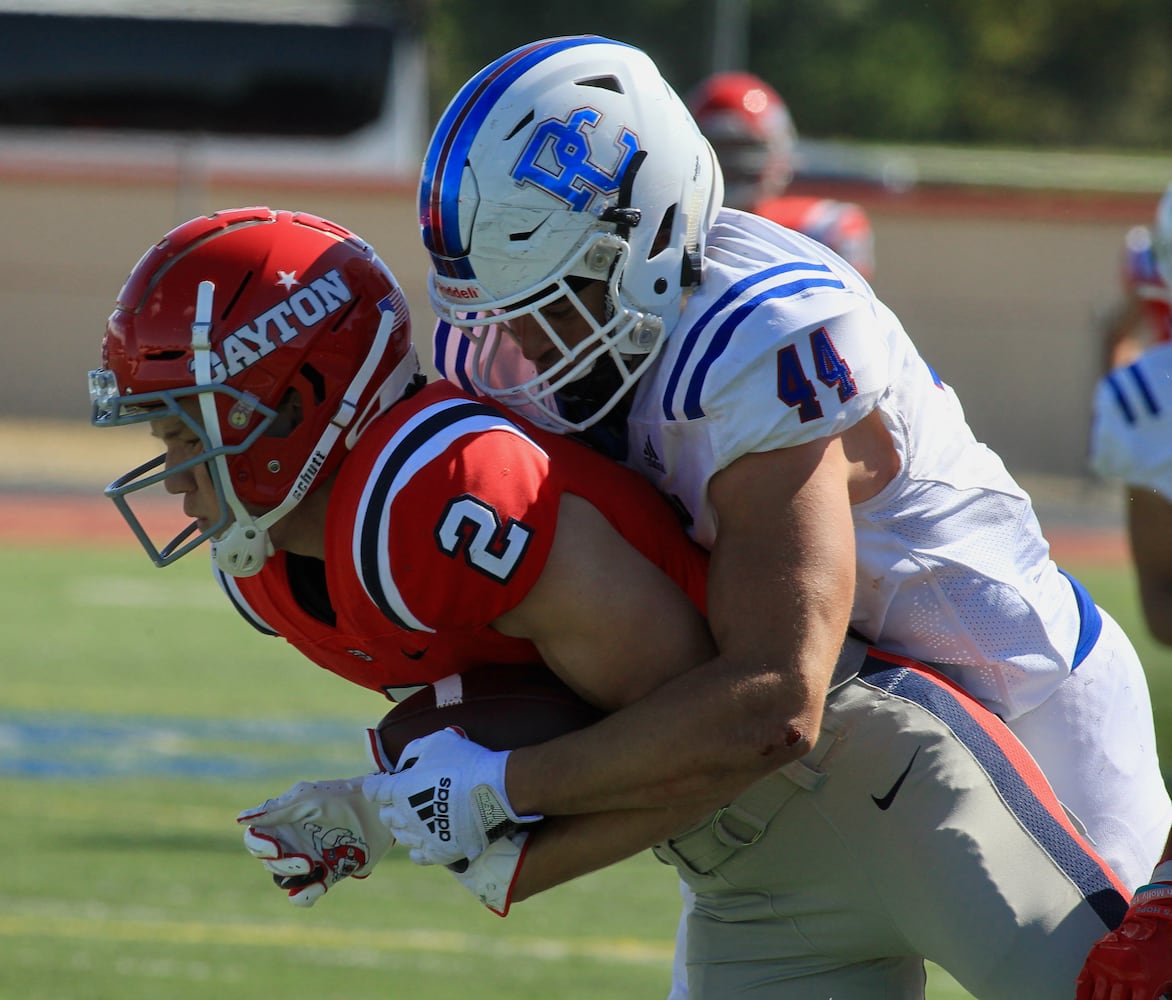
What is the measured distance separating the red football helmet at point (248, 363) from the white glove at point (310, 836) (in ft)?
1.13

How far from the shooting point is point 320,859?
2600mm

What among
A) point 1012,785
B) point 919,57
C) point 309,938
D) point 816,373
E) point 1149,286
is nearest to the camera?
point 816,373

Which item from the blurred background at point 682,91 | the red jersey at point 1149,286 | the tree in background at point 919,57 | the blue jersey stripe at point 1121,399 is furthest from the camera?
the tree in background at point 919,57

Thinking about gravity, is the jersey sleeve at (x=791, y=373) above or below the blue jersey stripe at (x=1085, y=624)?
above

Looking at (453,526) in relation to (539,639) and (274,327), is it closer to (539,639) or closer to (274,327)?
(539,639)

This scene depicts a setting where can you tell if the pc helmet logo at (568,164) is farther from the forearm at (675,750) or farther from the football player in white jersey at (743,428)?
the forearm at (675,750)

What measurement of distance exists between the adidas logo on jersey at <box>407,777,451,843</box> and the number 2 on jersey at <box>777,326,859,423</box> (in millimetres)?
660

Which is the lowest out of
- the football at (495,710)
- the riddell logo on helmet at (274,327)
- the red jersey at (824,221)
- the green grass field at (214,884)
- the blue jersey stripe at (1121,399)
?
the green grass field at (214,884)

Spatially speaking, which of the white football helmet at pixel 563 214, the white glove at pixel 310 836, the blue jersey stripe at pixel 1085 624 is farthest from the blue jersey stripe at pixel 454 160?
the blue jersey stripe at pixel 1085 624

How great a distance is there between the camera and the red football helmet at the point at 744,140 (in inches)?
233

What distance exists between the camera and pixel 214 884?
16.6ft

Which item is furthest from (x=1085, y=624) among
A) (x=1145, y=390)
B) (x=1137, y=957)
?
(x=1145, y=390)

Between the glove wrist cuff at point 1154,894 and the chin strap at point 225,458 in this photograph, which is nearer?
the glove wrist cuff at point 1154,894

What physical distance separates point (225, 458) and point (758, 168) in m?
3.71
